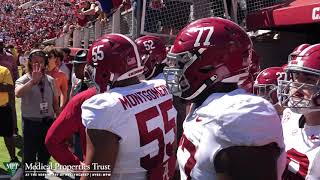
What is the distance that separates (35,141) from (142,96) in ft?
9.17

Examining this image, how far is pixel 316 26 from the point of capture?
622 cm

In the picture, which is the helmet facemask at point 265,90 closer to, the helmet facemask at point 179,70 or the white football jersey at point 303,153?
the white football jersey at point 303,153

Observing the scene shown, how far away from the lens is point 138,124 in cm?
240

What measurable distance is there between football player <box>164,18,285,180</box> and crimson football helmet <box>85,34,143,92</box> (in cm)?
71

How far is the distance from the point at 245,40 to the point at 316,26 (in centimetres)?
476

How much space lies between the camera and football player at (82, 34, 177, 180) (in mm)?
2238

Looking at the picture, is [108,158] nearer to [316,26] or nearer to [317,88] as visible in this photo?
[317,88]

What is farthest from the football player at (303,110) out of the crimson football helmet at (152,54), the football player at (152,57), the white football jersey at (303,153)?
the crimson football helmet at (152,54)

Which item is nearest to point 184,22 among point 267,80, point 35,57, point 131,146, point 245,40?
point 35,57

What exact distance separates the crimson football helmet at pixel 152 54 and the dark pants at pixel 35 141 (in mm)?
1550

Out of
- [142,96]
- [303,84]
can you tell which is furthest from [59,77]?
[303,84]

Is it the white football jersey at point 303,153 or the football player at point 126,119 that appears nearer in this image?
the white football jersey at point 303,153

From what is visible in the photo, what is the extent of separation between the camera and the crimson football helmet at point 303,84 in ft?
6.97

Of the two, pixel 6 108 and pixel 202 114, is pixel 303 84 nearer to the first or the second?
pixel 202 114
